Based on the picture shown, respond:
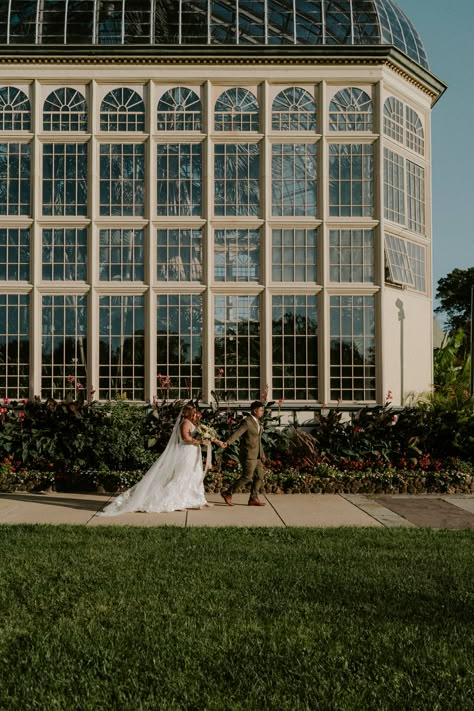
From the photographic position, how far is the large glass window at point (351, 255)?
18.3 m

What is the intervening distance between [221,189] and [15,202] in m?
4.97

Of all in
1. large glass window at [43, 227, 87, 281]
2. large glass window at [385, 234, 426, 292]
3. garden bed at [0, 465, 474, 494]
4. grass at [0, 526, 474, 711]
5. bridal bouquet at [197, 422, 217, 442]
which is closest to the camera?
grass at [0, 526, 474, 711]

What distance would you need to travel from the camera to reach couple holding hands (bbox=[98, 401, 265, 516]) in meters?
11.5

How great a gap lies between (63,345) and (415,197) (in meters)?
9.67

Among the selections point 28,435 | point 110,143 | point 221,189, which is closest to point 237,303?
point 221,189

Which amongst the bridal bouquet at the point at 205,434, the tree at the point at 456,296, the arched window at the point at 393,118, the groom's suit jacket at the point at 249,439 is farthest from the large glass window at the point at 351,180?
the tree at the point at 456,296

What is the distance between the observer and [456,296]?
63.0 meters

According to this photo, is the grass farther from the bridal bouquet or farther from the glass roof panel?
the glass roof panel

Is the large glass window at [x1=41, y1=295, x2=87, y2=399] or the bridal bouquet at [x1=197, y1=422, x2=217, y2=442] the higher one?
the large glass window at [x1=41, y1=295, x2=87, y2=399]

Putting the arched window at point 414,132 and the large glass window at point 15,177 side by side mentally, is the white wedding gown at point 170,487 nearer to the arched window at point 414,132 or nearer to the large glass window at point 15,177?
the large glass window at point 15,177

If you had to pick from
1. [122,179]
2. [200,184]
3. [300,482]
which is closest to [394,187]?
[200,184]

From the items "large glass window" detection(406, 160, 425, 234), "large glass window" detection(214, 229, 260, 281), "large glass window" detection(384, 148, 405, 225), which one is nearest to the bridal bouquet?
"large glass window" detection(214, 229, 260, 281)

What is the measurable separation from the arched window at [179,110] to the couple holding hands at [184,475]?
8.90 m

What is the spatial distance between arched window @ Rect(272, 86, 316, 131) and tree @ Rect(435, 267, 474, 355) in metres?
44.6
